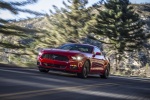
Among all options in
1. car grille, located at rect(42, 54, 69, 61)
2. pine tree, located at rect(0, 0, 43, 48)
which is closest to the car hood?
car grille, located at rect(42, 54, 69, 61)

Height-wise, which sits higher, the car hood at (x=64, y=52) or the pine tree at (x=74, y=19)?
the pine tree at (x=74, y=19)

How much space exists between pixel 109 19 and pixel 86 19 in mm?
Answer: 4964

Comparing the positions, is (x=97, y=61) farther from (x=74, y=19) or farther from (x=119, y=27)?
(x=74, y=19)

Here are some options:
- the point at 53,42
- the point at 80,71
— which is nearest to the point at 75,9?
the point at 53,42

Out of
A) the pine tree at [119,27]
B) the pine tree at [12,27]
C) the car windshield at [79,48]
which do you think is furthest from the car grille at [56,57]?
the pine tree at [119,27]

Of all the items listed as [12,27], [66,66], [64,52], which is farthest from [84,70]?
[12,27]

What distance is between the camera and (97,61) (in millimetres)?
15047

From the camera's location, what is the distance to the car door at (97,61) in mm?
14573

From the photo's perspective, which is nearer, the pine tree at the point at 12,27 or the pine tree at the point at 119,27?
the pine tree at the point at 12,27

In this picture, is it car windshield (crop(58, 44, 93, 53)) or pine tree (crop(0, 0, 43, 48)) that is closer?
pine tree (crop(0, 0, 43, 48))

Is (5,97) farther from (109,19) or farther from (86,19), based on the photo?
(86,19)

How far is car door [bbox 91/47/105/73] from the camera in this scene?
47.8 feet

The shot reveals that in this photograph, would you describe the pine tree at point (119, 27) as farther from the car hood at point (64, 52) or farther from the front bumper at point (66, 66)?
the front bumper at point (66, 66)

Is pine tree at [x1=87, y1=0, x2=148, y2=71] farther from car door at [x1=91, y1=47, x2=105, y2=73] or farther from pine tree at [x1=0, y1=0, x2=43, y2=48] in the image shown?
pine tree at [x1=0, y1=0, x2=43, y2=48]
